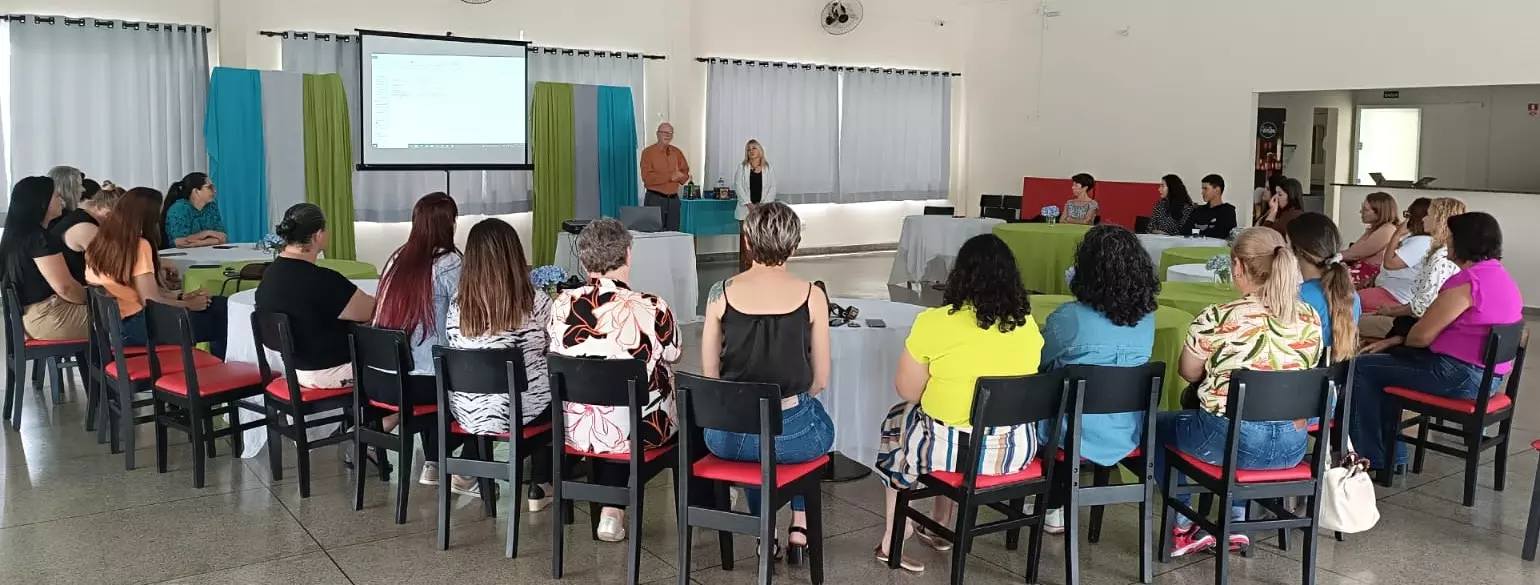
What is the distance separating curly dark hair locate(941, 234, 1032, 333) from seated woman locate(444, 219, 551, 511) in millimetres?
1285

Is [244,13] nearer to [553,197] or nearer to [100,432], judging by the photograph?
[553,197]

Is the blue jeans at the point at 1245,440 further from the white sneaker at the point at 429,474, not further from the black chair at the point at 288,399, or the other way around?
the black chair at the point at 288,399

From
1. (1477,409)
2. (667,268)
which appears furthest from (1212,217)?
(1477,409)

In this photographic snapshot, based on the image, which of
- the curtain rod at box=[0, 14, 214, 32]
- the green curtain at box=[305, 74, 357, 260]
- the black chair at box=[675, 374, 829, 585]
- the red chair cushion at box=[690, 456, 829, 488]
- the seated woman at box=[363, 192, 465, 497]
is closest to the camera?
the black chair at box=[675, 374, 829, 585]

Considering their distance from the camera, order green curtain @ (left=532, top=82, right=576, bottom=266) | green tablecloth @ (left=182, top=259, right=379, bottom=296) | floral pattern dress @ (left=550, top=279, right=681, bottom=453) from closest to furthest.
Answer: floral pattern dress @ (left=550, top=279, right=681, bottom=453) < green tablecloth @ (left=182, top=259, right=379, bottom=296) < green curtain @ (left=532, top=82, right=576, bottom=266)

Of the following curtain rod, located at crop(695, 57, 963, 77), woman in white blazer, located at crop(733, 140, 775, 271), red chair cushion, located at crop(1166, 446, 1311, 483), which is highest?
curtain rod, located at crop(695, 57, 963, 77)

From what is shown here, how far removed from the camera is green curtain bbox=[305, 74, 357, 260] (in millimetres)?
9492

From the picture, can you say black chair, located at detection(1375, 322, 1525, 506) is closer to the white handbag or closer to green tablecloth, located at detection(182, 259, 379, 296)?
the white handbag

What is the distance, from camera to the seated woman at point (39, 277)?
4.97 m

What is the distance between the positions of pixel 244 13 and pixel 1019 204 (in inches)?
309

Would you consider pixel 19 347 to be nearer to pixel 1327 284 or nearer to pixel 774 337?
pixel 774 337

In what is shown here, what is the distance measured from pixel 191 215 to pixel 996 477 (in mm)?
5365

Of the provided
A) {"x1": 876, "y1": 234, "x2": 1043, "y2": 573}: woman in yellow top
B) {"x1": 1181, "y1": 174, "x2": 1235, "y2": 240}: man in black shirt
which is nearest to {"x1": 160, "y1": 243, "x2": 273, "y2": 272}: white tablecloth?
{"x1": 876, "y1": 234, "x2": 1043, "y2": 573}: woman in yellow top

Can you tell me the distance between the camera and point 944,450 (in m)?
3.24
